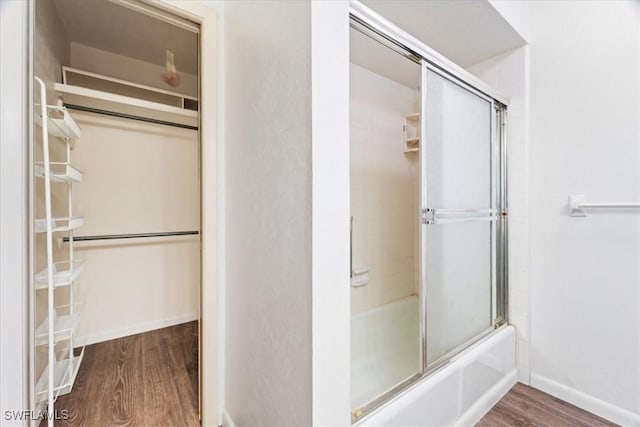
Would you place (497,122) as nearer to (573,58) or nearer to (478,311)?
(573,58)

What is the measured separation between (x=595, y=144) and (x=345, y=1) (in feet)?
5.22

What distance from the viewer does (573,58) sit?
1665 millimetres

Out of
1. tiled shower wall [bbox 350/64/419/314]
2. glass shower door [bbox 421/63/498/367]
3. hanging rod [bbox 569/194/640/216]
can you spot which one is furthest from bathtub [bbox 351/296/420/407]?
hanging rod [bbox 569/194/640/216]

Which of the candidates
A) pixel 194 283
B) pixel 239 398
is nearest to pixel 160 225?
pixel 194 283

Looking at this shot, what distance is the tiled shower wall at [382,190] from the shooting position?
225 centimetres

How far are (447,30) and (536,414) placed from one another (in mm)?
2226

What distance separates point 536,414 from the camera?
1585 mm

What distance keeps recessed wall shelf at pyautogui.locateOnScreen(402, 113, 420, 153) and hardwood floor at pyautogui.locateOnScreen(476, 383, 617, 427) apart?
187 centimetres

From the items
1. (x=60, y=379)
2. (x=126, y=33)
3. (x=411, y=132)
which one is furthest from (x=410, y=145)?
(x=60, y=379)

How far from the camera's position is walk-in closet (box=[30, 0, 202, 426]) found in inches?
45.0

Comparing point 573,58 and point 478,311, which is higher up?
point 573,58

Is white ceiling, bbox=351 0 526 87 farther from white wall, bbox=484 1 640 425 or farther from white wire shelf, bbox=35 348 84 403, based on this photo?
white wire shelf, bbox=35 348 84 403

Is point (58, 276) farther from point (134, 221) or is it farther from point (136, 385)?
point (134, 221)
